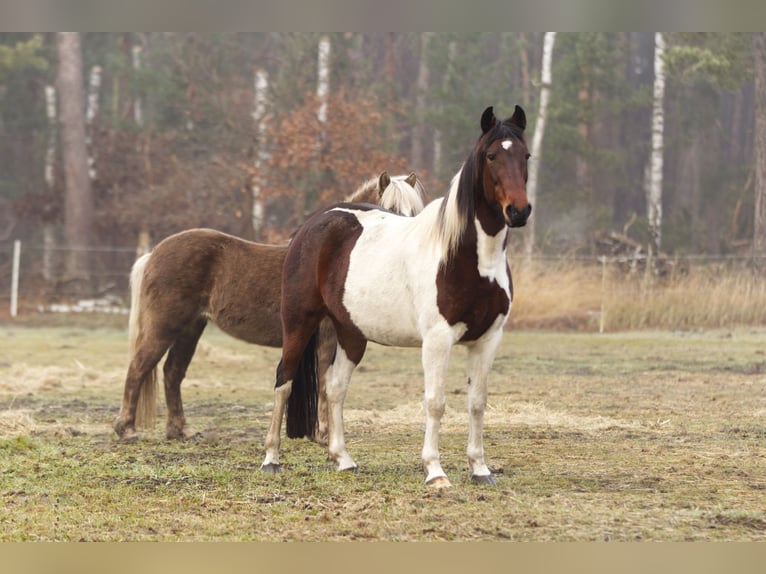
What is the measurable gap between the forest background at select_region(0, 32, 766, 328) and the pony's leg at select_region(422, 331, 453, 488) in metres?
14.4

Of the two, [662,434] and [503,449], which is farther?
[662,434]

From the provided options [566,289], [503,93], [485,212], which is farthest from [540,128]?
[485,212]

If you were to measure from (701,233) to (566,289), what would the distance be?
33.8 feet

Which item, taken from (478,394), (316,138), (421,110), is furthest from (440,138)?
(478,394)

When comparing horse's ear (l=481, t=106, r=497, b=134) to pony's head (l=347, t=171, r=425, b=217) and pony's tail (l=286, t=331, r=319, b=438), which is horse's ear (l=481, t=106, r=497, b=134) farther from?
pony's tail (l=286, t=331, r=319, b=438)

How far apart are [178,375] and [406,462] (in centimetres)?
203

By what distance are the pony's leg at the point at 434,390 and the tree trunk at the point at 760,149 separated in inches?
603

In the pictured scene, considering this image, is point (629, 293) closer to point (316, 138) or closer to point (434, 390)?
point (316, 138)

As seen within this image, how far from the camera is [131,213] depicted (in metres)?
25.2

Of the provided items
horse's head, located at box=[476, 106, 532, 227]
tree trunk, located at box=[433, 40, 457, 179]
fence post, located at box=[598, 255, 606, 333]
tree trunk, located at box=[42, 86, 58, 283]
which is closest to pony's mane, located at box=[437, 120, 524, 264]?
horse's head, located at box=[476, 106, 532, 227]

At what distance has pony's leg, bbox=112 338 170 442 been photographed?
25.4 ft

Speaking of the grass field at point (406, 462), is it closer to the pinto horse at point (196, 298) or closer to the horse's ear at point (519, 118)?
the pinto horse at point (196, 298)

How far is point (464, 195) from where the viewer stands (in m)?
5.84

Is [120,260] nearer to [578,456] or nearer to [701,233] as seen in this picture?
[701,233]
